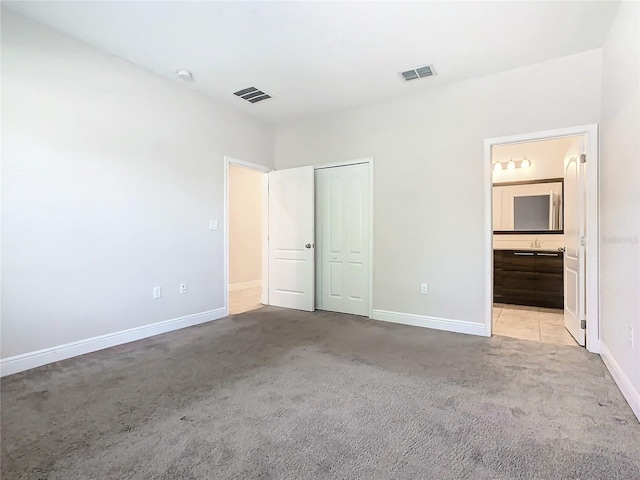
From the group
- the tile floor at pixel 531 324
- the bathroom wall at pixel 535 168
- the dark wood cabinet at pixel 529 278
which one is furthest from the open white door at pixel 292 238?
the bathroom wall at pixel 535 168

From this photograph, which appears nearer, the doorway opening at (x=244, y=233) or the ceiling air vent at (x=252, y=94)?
the ceiling air vent at (x=252, y=94)

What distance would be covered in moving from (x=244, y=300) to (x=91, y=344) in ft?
8.30

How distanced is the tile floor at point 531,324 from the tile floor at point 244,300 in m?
3.16

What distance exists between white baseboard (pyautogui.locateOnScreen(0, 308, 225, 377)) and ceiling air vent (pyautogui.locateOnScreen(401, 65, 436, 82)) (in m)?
3.46

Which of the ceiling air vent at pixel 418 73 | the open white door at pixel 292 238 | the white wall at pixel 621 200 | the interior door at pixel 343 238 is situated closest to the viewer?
the white wall at pixel 621 200

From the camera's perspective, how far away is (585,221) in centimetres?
297

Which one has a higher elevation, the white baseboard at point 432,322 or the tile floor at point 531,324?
the white baseboard at point 432,322

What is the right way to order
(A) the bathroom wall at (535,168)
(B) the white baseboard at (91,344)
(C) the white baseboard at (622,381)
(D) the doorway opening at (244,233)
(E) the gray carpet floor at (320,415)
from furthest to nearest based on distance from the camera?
(D) the doorway opening at (244,233), (A) the bathroom wall at (535,168), (B) the white baseboard at (91,344), (C) the white baseboard at (622,381), (E) the gray carpet floor at (320,415)

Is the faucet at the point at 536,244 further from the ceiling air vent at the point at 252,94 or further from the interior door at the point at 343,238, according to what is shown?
the ceiling air vent at the point at 252,94

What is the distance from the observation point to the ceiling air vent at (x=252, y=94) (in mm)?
3757

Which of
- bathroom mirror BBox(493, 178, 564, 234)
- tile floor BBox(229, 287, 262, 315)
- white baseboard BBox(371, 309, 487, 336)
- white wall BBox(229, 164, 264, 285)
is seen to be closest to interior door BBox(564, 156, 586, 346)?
white baseboard BBox(371, 309, 487, 336)

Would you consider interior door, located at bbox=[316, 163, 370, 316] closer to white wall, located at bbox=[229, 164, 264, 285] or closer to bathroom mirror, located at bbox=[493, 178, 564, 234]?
white wall, located at bbox=[229, 164, 264, 285]

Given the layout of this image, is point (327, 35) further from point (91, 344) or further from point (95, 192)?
point (91, 344)

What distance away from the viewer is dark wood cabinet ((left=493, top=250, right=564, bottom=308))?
4.56 metres
